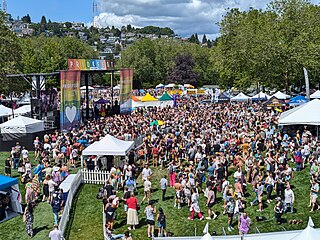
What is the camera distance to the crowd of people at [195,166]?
1457cm

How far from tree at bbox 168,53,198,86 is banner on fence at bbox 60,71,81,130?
54.0 metres

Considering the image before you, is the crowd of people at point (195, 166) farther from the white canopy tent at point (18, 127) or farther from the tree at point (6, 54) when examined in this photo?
the tree at point (6, 54)

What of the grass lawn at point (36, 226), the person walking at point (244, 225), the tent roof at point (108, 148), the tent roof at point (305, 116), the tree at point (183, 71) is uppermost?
the tree at point (183, 71)

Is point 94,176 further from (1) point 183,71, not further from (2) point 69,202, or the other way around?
(1) point 183,71

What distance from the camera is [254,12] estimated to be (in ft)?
198

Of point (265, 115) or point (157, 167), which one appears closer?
point (157, 167)

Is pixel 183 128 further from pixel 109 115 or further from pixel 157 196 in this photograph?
pixel 109 115

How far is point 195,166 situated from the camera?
19375 mm

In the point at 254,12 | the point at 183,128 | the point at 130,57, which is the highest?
the point at 254,12

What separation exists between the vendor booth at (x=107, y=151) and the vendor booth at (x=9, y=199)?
14.7 ft

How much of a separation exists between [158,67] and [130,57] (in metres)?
6.15

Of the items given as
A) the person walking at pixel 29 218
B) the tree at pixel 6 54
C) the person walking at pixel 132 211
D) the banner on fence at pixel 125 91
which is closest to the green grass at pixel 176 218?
the person walking at pixel 132 211

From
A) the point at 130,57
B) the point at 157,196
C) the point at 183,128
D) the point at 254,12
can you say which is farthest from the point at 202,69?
the point at 157,196

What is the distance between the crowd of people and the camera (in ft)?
47.8
